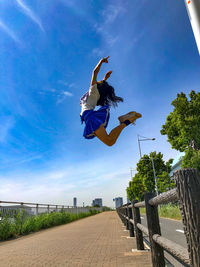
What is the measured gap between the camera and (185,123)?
15.2m

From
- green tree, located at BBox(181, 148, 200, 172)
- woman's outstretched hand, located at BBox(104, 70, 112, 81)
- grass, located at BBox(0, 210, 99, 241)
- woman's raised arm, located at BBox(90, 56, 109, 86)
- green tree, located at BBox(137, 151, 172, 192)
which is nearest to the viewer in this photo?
woman's raised arm, located at BBox(90, 56, 109, 86)

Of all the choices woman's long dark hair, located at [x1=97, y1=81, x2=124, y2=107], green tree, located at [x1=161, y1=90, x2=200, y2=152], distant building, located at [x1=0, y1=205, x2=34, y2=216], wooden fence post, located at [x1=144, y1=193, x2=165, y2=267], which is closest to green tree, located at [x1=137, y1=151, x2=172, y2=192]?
green tree, located at [x1=161, y1=90, x2=200, y2=152]

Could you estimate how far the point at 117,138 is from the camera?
3.19 metres

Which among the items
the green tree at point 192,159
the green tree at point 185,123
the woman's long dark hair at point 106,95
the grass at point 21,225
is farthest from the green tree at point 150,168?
the woman's long dark hair at point 106,95

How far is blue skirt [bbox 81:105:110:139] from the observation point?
3162 mm

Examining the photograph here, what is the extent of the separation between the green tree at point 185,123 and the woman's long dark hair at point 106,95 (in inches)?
494

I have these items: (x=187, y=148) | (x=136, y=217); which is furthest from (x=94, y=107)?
(x=187, y=148)

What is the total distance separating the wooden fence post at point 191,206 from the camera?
1.13 metres

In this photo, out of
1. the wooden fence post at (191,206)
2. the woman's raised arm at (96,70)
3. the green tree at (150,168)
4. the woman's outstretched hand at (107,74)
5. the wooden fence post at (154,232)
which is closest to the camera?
the wooden fence post at (191,206)

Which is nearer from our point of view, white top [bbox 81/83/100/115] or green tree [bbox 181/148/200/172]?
white top [bbox 81/83/100/115]

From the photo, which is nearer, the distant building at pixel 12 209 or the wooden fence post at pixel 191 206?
the wooden fence post at pixel 191 206

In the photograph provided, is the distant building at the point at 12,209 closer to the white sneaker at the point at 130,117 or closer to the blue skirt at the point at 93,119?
the blue skirt at the point at 93,119

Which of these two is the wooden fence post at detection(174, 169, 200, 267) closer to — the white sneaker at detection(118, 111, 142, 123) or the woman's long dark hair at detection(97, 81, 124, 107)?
the white sneaker at detection(118, 111, 142, 123)

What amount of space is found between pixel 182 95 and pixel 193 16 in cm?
1470
